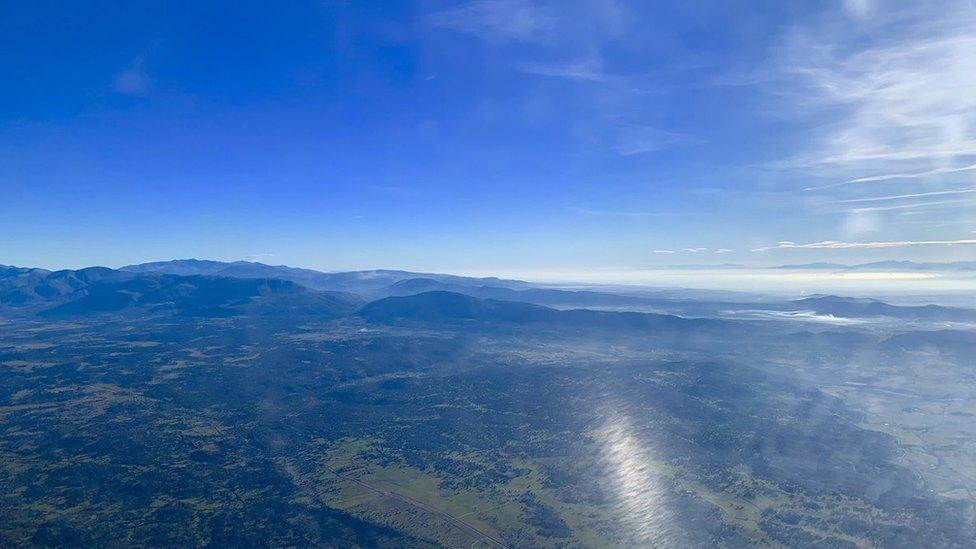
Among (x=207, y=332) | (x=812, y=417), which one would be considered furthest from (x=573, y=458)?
(x=207, y=332)

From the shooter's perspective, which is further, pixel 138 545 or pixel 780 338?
pixel 780 338

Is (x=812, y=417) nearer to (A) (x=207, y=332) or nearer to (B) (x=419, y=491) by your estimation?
(B) (x=419, y=491)

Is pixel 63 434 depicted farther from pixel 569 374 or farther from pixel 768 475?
pixel 768 475

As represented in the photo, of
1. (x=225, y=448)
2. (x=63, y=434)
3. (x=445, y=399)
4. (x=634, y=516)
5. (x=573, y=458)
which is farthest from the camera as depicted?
(x=445, y=399)

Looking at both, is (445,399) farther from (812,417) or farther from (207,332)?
(207,332)

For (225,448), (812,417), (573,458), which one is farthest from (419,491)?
(812,417)

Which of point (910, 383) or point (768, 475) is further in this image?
point (910, 383)

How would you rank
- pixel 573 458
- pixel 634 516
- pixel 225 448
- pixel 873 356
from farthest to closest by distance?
pixel 873 356
pixel 225 448
pixel 573 458
pixel 634 516

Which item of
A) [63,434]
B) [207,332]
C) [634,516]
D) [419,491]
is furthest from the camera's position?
[207,332]

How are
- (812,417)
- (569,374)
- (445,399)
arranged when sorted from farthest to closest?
(569,374), (445,399), (812,417)
